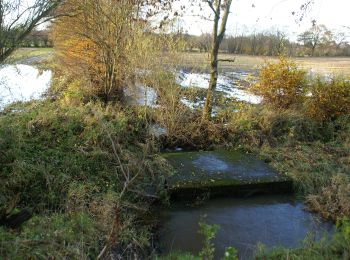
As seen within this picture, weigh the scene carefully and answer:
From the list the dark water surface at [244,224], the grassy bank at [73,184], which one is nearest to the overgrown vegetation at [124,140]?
the grassy bank at [73,184]

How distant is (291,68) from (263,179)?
17.2ft

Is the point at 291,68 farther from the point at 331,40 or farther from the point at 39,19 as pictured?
the point at 331,40

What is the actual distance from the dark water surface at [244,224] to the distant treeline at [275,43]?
4787mm

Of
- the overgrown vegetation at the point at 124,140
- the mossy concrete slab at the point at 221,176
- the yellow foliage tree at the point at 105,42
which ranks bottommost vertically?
the mossy concrete slab at the point at 221,176

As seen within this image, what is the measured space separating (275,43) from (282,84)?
13175mm

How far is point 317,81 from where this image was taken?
1142cm

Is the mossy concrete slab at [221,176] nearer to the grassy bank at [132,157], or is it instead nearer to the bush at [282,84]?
the grassy bank at [132,157]

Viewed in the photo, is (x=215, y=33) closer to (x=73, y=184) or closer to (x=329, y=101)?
(x=329, y=101)

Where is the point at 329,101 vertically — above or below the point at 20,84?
above

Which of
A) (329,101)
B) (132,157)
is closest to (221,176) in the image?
(132,157)

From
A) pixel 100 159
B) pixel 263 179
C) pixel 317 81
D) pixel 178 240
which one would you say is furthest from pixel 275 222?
pixel 317 81

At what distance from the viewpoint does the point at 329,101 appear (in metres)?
11.0

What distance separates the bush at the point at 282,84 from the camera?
11406 mm

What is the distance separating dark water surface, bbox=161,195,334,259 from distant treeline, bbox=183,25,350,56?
479 centimetres
